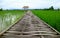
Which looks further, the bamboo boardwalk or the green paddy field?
the green paddy field

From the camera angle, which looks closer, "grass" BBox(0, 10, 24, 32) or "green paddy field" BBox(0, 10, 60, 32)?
"green paddy field" BBox(0, 10, 60, 32)

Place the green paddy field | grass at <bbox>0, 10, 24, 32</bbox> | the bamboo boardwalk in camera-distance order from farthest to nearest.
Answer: grass at <bbox>0, 10, 24, 32</bbox> < the green paddy field < the bamboo boardwalk

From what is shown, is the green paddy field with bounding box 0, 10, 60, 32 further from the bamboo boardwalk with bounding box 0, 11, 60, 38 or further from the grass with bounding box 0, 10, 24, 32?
the bamboo boardwalk with bounding box 0, 11, 60, 38

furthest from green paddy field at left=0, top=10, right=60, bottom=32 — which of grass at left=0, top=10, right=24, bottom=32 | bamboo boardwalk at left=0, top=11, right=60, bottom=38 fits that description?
bamboo boardwalk at left=0, top=11, right=60, bottom=38

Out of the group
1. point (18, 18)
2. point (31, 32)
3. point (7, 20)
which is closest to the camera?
point (31, 32)

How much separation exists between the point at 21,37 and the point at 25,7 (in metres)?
97.1

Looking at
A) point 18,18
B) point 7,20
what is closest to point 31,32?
point 7,20

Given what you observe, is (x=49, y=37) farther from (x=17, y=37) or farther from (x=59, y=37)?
(x=17, y=37)

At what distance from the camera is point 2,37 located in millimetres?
7004

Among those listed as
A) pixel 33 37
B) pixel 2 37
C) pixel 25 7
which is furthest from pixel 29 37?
pixel 25 7

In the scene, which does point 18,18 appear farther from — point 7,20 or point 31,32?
point 31,32

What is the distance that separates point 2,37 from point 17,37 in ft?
2.17

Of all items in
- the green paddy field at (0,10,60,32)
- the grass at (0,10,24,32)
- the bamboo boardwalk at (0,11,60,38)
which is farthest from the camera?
the grass at (0,10,24,32)

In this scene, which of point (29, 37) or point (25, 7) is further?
point (25, 7)
